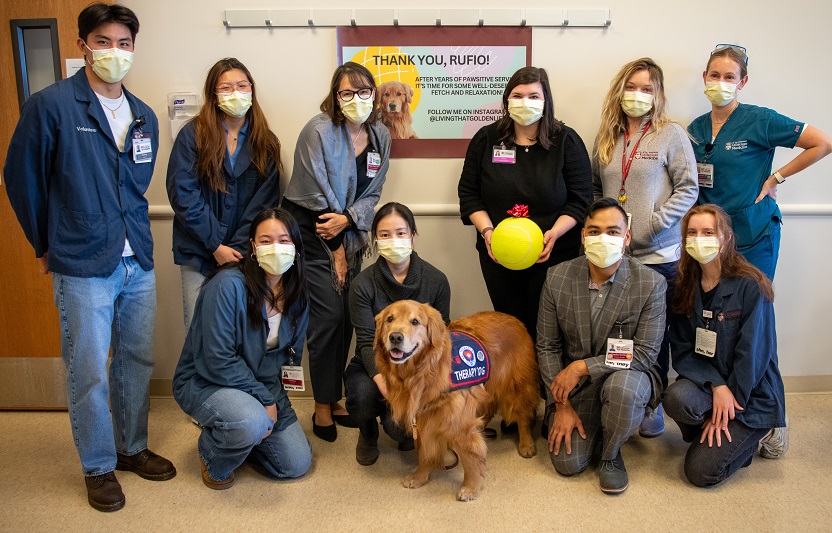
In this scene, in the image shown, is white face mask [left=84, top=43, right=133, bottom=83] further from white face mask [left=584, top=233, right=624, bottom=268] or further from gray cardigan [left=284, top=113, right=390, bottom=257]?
white face mask [left=584, top=233, right=624, bottom=268]

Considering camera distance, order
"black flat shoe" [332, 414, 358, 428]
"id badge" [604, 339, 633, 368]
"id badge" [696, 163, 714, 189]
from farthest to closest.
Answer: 1. "black flat shoe" [332, 414, 358, 428]
2. "id badge" [696, 163, 714, 189]
3. "id badge" [604, 339, 633, 368]

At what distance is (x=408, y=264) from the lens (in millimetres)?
3057

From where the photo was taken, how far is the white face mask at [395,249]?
293 centimetres

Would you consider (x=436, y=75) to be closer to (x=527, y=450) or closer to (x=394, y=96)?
(x=394, y=96)

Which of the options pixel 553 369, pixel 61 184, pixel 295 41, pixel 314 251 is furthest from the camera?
pixel 295 41

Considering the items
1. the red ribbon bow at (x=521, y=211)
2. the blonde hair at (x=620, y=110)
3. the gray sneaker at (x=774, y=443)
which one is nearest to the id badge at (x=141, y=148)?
the red ribbon bow at (x=521, y=211)

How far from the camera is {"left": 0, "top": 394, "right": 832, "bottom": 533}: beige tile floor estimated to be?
2.57 m

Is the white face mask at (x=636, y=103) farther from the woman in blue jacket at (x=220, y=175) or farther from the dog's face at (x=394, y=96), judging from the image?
the woman in blue jacket at (x=220, y=175)

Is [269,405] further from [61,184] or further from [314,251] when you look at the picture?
[61,184]

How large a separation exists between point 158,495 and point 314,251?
126 centimetres

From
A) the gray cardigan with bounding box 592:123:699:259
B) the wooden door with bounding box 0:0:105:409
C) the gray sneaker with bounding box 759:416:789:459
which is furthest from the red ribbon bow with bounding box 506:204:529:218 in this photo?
the wooden door with bounding box 0:0:105:409

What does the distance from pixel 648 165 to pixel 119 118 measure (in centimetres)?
234

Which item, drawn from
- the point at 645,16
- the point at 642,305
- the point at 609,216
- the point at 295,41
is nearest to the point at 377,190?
the point at 295,41

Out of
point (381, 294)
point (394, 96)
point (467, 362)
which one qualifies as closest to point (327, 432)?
point (381, 294)
